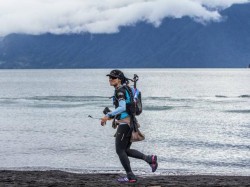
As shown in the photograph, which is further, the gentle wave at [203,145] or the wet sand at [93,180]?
the gentle wave at [203,145]

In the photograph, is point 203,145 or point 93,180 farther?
point 203,145

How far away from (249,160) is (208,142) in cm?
775

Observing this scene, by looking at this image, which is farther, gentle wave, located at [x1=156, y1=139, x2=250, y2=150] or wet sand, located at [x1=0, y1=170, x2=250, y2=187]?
gentle wave, located at [x1=156, y1=139, x2=250, y2=150]

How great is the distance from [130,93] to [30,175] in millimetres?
5474

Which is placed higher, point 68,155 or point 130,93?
point 130,93

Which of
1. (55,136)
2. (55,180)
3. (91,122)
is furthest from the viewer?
(91,122)

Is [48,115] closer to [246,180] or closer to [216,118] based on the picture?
[216,118]

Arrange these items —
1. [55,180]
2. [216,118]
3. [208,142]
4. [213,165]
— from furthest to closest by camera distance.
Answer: [216,118] < [208,142] < [213,165] < [55,180]

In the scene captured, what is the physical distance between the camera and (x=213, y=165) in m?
23.6

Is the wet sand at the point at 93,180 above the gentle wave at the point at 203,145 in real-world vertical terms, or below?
above

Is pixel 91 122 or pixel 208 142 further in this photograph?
pixel 91 122

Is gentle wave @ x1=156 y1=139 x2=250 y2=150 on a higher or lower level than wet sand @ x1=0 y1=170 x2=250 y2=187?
lower

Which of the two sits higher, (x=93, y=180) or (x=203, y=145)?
(x=93, y=180)

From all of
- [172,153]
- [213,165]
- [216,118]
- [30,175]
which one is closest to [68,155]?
[172,153]
